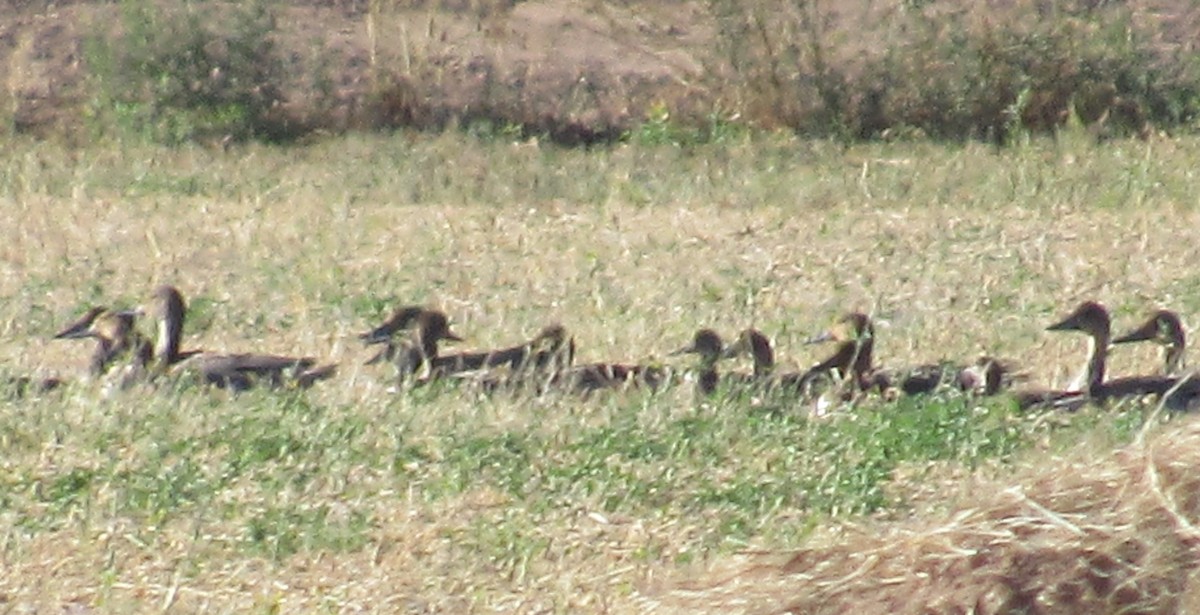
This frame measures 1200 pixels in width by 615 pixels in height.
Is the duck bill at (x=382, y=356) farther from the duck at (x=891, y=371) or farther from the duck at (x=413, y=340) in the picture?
the duck at (x=891, y=371)

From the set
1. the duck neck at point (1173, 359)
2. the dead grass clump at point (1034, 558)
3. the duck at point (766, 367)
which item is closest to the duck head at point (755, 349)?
the duck at point (766, 367)

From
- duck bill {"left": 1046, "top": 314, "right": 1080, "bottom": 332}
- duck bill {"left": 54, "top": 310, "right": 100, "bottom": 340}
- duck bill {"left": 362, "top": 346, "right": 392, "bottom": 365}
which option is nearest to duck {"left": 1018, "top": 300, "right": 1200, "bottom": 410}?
duck bill {"left": 1046, "top": 314, "right": 1080, "bottom": 332}

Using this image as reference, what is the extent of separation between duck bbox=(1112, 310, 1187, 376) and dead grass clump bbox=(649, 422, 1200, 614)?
3.67 metres

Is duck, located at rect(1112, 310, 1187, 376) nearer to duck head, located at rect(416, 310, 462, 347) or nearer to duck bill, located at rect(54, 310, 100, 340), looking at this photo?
duck head, located at rect(416, 310, 462, 347)

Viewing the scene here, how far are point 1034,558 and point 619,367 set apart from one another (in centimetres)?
393

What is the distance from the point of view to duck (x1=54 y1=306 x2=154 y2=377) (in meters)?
8.87

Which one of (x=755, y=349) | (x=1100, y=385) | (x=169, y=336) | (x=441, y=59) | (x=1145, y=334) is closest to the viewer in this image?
(x=1100, y=385)

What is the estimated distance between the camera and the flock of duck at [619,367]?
27.2 ft

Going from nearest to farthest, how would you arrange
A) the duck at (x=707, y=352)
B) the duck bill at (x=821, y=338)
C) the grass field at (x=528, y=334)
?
the grass field at (x=528, y=334) < the duck at (x=707, y=352) < the duck bill at (x=821, y=338)

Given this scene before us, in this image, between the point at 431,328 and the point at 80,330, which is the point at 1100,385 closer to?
the point at 431,328

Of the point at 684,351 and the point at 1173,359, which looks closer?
the point at 1173,359

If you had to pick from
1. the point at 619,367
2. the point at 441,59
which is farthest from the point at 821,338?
the point at 441,59

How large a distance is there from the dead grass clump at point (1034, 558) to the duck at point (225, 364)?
3618 millimetres

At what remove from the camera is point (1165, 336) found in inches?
357
